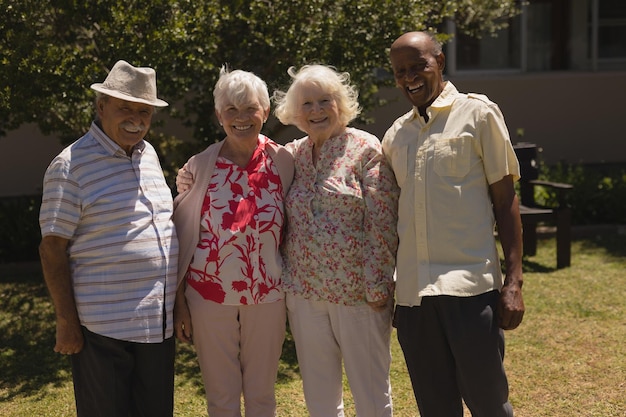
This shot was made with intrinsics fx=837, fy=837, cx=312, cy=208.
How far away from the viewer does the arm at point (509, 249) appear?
10.9 ft

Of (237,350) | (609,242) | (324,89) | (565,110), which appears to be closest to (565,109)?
(565,110)

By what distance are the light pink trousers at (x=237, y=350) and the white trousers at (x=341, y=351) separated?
0.13 metres

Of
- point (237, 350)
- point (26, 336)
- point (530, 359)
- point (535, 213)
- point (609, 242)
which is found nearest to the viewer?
point (237, 350)

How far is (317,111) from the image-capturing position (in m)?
3.70

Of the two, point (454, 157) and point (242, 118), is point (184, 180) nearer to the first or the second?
point (242, 118)

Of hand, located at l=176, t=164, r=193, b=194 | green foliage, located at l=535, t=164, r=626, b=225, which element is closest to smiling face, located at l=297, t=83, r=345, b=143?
hand, located at l=176, t=164, r=193, b=194

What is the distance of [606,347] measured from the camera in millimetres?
5820

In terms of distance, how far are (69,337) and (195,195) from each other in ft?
2.71

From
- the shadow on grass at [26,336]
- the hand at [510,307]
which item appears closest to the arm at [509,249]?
the hand at [510,307]

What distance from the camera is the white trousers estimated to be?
12.2ft

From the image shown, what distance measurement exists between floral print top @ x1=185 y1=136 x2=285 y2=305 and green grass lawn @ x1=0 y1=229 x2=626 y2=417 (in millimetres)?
1409

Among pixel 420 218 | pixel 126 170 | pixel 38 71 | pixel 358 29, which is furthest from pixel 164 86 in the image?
pixel 420 218

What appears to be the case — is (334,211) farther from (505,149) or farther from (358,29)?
(358,29)

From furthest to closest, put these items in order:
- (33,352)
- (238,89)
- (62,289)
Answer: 1. (33,352)
2. (238,89)
3. (62,289)
